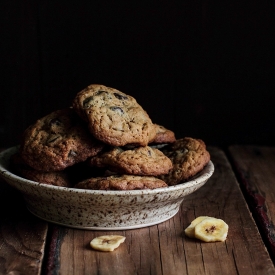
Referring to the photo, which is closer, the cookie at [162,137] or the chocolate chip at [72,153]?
the chocolate chip at [72,153]

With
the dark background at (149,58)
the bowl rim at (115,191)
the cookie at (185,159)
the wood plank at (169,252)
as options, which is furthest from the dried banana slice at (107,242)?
the dark background at (149,58)

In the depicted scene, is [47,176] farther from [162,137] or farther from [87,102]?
[162,137]

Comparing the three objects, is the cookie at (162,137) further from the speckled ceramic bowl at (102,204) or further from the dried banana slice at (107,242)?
the dried banana slice at (107,242)

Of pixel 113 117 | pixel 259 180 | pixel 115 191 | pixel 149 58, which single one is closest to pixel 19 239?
pixel 115 191

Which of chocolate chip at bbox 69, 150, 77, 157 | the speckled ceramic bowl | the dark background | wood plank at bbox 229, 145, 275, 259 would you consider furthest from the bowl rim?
the dark background

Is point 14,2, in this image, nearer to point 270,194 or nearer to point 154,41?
point 154,41

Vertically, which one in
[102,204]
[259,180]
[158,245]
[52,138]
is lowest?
[259,180]

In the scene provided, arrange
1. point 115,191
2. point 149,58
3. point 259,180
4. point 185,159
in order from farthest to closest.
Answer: point 149,58
point 259,180
point 185,159
point 115,191

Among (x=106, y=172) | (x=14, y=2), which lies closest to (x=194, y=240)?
(x=106, y=172)
